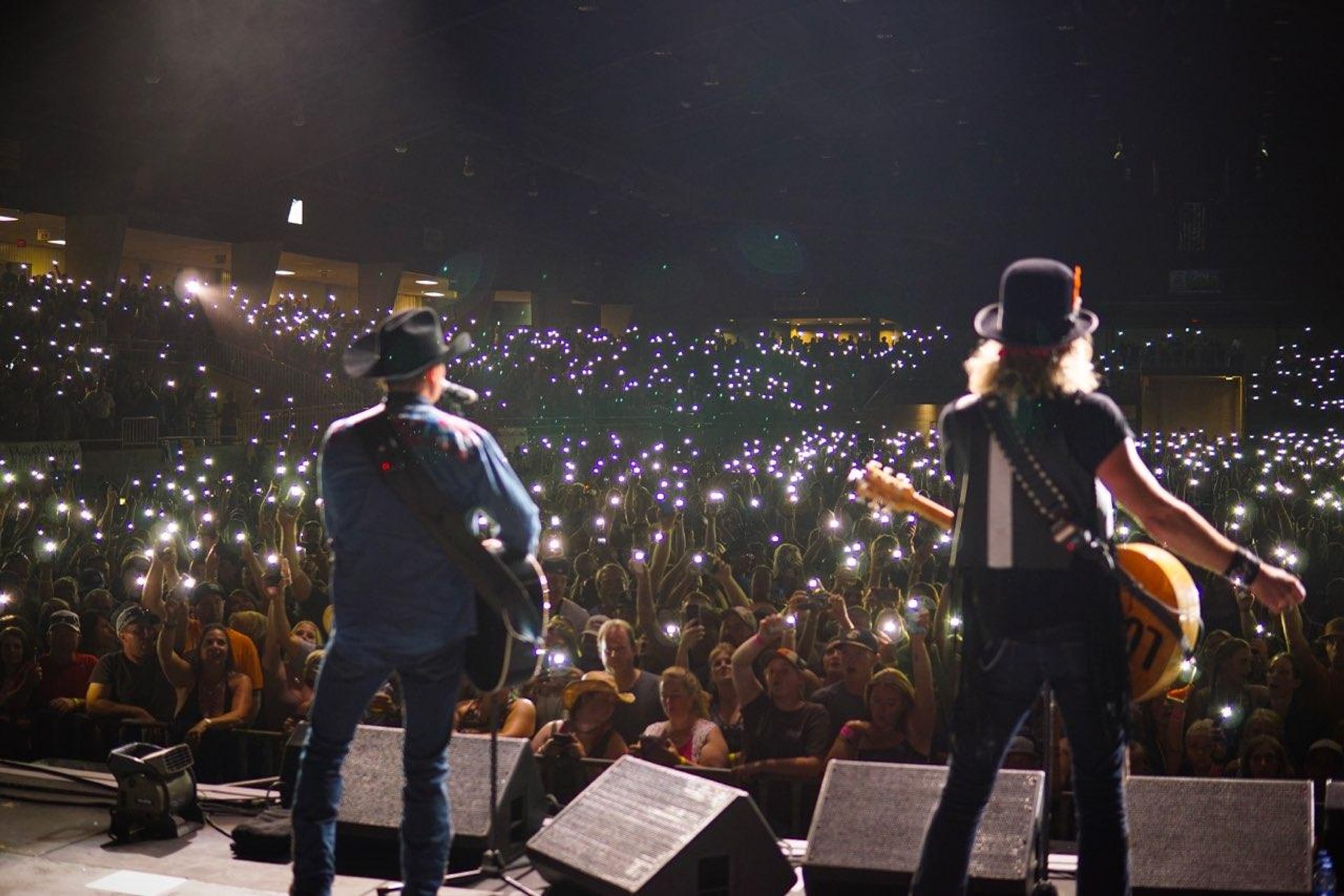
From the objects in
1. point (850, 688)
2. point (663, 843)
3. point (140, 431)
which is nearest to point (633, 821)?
point (663, 843)

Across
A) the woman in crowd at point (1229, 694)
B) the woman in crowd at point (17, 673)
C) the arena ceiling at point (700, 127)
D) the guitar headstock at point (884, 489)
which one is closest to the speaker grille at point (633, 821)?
the guitar headstock at point (884, 489)

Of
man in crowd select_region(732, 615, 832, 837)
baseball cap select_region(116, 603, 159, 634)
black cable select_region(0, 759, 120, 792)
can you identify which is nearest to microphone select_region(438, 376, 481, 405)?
black cable select_region(0, 759, 120, 792)

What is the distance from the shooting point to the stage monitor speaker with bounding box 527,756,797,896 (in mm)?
3385

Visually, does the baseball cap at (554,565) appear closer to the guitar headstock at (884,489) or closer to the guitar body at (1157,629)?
the guitar headstock at (884,489)

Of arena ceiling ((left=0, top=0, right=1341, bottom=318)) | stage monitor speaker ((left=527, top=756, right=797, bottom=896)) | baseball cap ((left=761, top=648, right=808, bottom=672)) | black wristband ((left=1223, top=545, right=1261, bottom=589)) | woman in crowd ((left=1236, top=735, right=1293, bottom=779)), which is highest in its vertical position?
arena ceiling ((left=0, top=0, right=1341, bottom=318))

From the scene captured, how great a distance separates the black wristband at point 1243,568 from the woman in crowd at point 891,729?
2.57 m

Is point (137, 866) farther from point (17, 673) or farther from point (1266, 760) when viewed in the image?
point (1266, 760)

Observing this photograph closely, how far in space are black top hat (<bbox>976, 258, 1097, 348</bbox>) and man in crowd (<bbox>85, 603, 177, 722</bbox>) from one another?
187 inches

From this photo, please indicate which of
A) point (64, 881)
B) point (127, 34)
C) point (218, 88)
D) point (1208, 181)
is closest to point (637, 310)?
point (1208, 181)

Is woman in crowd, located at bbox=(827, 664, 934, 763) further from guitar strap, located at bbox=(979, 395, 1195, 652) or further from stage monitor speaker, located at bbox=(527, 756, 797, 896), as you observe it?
guitar strap, located at bbox=(979, 395, 1195, 652)

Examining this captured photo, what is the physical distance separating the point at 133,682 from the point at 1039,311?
196 inches

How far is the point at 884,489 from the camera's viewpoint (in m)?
3.19

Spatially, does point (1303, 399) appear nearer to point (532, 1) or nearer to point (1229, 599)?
point (532, 1)

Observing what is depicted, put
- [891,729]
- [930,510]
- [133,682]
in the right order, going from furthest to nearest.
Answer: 1. [133,682]
2. [891,729]
3. [930,510]
